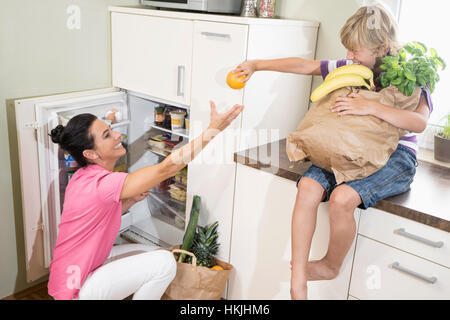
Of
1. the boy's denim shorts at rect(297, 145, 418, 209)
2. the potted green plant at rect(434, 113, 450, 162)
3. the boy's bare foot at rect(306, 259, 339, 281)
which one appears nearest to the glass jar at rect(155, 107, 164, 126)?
the boy's denim shorts at rect(297, 145, 418, 209)

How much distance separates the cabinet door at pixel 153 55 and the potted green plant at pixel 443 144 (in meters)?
1.17

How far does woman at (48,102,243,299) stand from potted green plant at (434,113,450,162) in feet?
3.75

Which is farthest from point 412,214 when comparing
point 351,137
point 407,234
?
point 351,137

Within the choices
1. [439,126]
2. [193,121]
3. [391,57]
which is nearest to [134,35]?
[193,121]

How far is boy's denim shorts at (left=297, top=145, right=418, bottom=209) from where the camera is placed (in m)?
1.54

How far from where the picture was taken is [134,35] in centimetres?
229

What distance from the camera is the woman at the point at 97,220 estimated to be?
65.4 inches

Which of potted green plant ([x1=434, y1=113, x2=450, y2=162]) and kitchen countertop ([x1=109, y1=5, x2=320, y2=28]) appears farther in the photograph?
potted green plant ([x1=434, y1=113, x2=450, y2=162])

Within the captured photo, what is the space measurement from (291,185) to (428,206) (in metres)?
0.53

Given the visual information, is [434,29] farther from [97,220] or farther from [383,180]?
[97,220]

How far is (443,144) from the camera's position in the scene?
78.3 inches

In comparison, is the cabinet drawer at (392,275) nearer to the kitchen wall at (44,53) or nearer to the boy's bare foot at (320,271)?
the boy's bare foot at (320,271)

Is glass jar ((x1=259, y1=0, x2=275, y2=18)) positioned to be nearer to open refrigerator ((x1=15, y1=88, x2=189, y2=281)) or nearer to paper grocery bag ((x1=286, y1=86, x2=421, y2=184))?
open refrigerator ((x1=15, y1=88, x2=189, y2=281))
